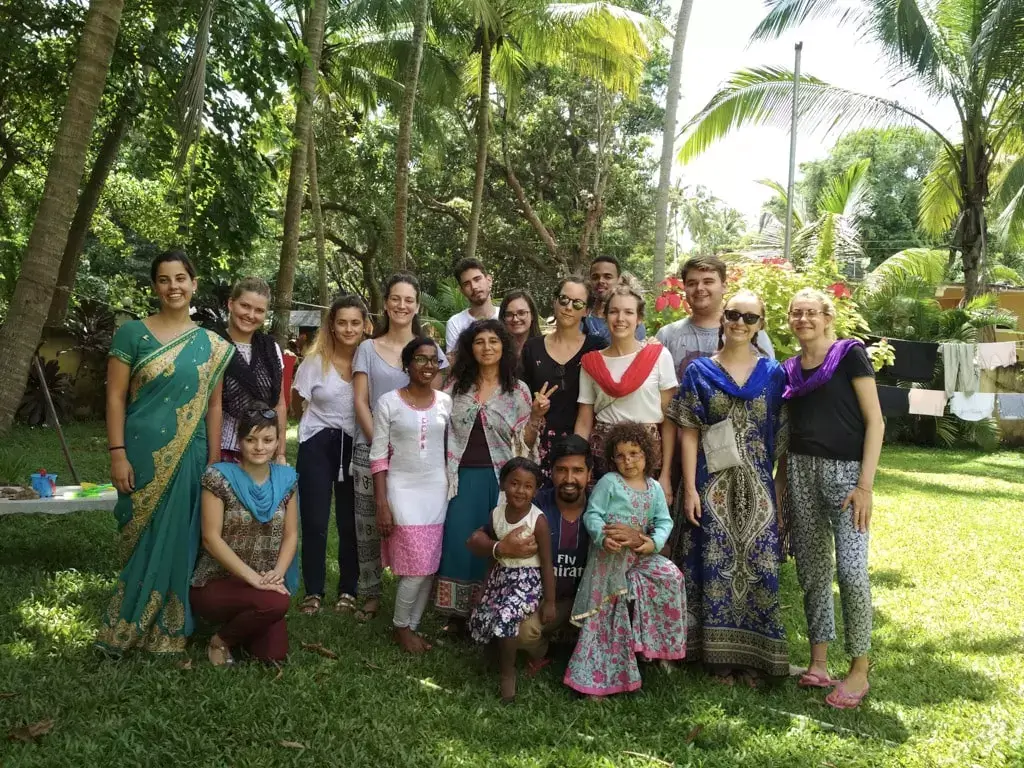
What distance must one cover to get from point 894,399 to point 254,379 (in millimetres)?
12307

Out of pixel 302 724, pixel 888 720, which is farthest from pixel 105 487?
pixel 888 720

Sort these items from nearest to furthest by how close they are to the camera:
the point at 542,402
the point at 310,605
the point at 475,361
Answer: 1. the point at 542,402
2. the point at 475,361
3. the point at 310,605

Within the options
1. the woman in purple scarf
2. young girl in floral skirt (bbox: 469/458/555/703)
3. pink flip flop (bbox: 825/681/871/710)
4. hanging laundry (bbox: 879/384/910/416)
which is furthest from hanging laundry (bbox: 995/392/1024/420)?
young girl in floral skirt (bbox: 469/458/555/703)

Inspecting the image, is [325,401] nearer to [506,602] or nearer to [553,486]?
[553,486]

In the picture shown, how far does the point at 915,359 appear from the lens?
573 inches

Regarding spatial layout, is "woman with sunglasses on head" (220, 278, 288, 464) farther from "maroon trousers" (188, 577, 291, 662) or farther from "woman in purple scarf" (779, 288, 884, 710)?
"woman in purple scarf" (779, 288, 884, 710)

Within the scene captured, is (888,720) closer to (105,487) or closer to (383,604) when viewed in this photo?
(383,604)

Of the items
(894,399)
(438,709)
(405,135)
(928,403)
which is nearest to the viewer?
(438,709)

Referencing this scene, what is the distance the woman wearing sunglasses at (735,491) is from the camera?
4105 millimetres

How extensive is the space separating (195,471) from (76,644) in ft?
3.59

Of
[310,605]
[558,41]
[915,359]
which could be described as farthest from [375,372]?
[915,359]

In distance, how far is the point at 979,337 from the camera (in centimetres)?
1559

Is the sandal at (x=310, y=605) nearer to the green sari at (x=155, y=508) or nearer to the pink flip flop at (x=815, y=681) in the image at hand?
the green sari at (x=155, y=508)

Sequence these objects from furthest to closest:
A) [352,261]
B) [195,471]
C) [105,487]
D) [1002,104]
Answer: [352,261], [1002,104], [105,487], [195,471]
